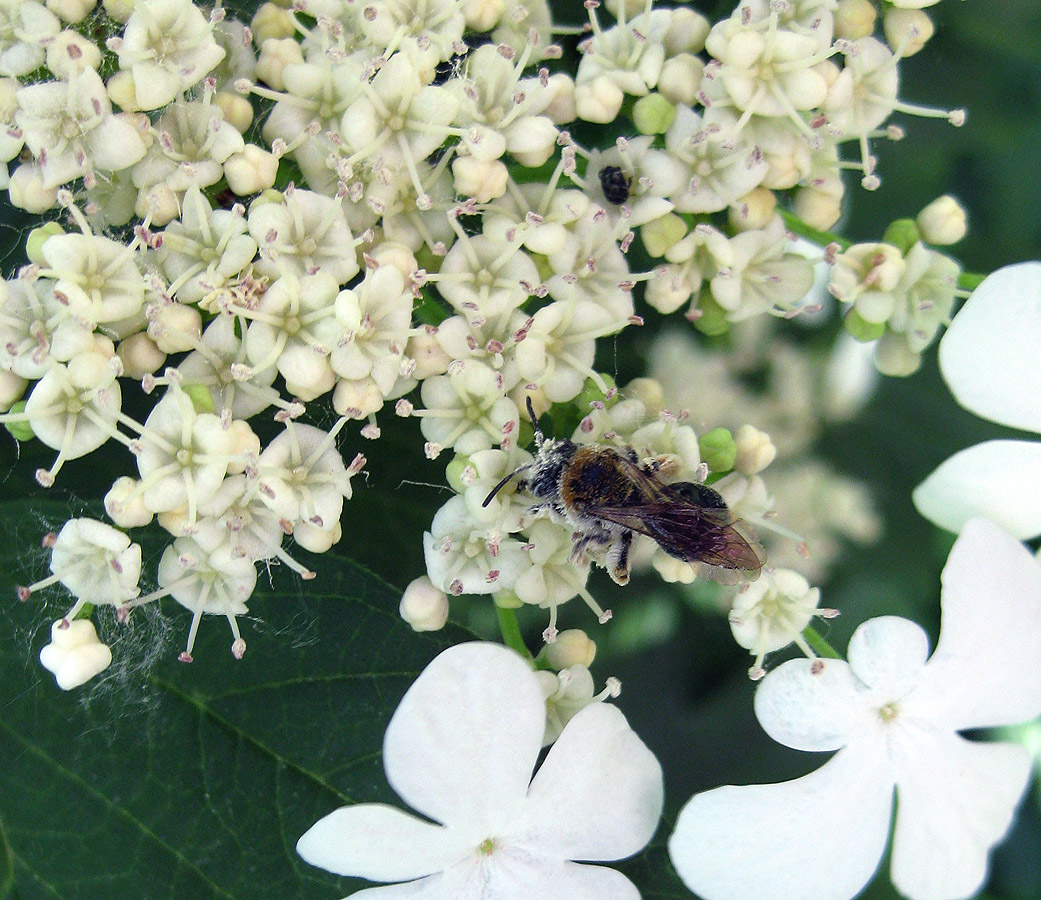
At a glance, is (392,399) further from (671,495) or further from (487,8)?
(487,8)

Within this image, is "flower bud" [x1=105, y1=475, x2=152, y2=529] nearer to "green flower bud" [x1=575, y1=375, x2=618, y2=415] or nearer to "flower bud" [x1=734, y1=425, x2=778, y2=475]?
"green flower bud" [x1=575, y1=375, x2=618, y2=415]

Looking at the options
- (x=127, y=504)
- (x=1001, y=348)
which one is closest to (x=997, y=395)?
(x=1001, y=348)

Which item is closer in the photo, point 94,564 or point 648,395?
point 94,564

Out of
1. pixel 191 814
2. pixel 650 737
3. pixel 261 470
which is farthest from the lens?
pixel 650 737

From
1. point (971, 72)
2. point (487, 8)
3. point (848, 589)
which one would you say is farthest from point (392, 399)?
point (971, 72)

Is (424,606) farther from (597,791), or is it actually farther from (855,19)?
(855,19)

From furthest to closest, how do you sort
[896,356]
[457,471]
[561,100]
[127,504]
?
[896,356] < [561,100] < [457,471] < [127,504]
